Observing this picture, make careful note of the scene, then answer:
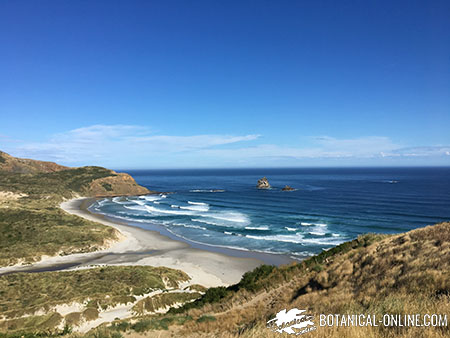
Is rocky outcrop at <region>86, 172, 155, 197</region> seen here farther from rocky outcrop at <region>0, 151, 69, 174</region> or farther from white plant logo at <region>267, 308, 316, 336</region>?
white plant logo at <region>267, 308, 316, 336</region>

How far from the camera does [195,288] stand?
28297 millimetres

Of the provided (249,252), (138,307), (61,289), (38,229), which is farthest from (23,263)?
(249,252)

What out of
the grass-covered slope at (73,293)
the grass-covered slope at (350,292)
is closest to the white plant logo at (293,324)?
the grass-covered slope at (350,292)

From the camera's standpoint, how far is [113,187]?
12094 centimetres

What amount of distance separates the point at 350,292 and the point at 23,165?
18677 cm

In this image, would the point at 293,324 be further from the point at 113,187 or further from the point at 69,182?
the point at 69,182

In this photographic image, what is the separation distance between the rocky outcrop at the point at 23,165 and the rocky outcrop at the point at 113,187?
57.6 meters

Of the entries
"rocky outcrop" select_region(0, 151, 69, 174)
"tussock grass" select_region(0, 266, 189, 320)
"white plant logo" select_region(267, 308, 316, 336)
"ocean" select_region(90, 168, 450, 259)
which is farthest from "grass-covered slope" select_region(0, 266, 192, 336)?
"rocky outcrop" select_region(0, 151, 69, 174)

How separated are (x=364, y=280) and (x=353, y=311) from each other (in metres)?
5.79

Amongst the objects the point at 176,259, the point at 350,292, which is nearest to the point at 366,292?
the point at 350,292

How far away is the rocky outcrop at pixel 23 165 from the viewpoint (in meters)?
139

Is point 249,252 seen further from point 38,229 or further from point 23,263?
point 38,229

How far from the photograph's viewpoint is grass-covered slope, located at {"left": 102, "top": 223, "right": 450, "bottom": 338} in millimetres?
7099

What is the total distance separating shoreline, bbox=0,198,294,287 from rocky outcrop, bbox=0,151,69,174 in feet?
442
